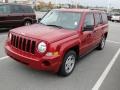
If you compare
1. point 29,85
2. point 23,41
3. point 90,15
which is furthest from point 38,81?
point 90,15

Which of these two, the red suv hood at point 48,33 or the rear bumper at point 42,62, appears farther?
the red suv hood at point 48,33

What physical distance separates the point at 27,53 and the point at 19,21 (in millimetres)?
8502

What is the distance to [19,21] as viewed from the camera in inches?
515

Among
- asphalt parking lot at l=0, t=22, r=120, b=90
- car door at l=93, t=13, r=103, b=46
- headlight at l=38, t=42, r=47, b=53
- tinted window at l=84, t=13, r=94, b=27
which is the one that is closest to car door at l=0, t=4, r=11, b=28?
asphalt parking lot at l=0, t=22, r=120, b=90

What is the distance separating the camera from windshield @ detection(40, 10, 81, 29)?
238 inches

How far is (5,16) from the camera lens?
12109mm

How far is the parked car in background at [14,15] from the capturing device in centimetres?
1206

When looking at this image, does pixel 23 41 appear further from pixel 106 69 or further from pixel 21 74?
pixel 106 69

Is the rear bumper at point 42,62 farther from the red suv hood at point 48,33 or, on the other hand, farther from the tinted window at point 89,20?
the tinted window at point 89,20

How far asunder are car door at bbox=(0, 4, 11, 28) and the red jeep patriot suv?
5.96m

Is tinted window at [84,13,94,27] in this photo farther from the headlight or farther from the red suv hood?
the headlight

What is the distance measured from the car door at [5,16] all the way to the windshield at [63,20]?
602cm

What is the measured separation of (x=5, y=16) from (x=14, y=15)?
2.37 feet

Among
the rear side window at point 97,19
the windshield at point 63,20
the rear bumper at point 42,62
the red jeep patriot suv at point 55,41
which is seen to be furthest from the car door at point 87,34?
the rear bumper at point 42,62
